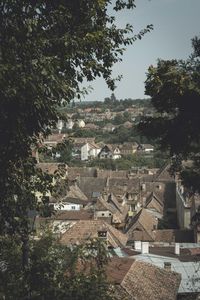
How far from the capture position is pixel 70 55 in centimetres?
707

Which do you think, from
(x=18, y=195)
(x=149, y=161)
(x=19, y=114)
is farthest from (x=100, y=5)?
(x=149, y=161)

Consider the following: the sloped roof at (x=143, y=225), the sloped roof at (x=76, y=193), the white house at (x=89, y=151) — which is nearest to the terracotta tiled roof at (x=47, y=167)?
the sloped roof at (x=143, y=225)

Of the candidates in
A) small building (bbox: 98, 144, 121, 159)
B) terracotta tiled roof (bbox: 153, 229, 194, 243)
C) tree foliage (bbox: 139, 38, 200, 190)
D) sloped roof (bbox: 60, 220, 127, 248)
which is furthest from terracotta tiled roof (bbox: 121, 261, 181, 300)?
small building (bbox: 98, 144, 121, 159)

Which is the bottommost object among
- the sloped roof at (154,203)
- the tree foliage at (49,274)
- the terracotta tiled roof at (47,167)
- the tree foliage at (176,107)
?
the sloped roof at (154,203)

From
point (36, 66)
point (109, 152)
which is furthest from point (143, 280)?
point (109, 152)

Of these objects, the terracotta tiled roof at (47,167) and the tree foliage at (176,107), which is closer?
the terracotta tiled roof at (47,167)

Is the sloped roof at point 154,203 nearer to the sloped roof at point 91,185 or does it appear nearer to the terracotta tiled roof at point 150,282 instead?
the sloped roof at point 91,185

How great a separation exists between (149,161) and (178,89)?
9906cm

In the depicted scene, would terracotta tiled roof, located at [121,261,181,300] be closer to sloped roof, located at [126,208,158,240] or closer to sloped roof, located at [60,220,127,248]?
sloped roof, located at [60,220,127,248]

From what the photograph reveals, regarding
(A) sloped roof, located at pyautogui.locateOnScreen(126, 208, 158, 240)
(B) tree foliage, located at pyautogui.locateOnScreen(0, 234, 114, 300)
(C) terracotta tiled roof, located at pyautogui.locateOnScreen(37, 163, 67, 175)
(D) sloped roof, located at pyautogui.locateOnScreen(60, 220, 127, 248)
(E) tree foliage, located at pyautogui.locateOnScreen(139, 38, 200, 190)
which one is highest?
(E) tree foliage, located at pyautogui.locateOnScreen(139, 38, 200, 190)

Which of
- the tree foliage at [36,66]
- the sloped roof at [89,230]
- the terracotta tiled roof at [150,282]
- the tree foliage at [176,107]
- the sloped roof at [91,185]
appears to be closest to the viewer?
the tree foliage at [36,66]

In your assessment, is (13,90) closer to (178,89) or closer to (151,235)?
(178,89)

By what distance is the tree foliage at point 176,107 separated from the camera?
12023 mm

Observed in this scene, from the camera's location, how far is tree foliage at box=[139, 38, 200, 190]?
12.0 meters
